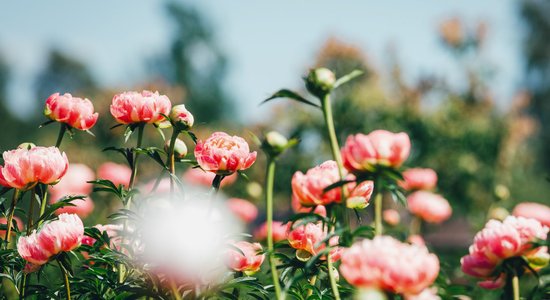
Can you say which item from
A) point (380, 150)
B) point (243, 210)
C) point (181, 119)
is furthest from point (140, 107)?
point (243, 210)

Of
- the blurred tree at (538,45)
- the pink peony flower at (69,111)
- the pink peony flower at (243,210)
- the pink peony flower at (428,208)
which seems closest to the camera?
the pink peony flower at (69,111)

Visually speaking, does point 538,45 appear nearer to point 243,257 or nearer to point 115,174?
point 115,174

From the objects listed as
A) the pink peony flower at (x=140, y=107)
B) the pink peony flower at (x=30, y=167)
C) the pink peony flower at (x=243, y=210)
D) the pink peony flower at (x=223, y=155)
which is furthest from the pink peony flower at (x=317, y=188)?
the pink peony flower at (x=243, y=210)

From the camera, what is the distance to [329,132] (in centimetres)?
89

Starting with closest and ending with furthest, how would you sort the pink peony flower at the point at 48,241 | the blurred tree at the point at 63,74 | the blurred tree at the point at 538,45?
the pink peony flower at the point at 48,241
the blurred tree at the point at 538,45
the blurred tree at the point at 63,74

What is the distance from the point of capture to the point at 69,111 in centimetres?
139

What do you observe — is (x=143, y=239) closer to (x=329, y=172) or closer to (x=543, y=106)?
(x=329, y=172)

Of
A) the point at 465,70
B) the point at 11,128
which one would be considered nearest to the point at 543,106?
the point at 465,70

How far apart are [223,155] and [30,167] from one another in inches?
16.4

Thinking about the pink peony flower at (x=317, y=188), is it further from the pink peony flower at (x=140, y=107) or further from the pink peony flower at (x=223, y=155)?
the pink peony flower at (x=140, y=107)

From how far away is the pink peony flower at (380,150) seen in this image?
835 millimetres

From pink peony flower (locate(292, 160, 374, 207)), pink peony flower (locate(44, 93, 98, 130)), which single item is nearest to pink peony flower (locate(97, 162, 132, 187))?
pink peony flower (locate(44, 93, 98, 130))

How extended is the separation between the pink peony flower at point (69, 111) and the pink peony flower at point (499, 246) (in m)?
0.92

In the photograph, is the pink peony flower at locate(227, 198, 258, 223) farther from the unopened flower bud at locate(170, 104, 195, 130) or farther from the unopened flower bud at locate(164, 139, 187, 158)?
the unopened flower bud at locate(170, 104, 195, 130)
